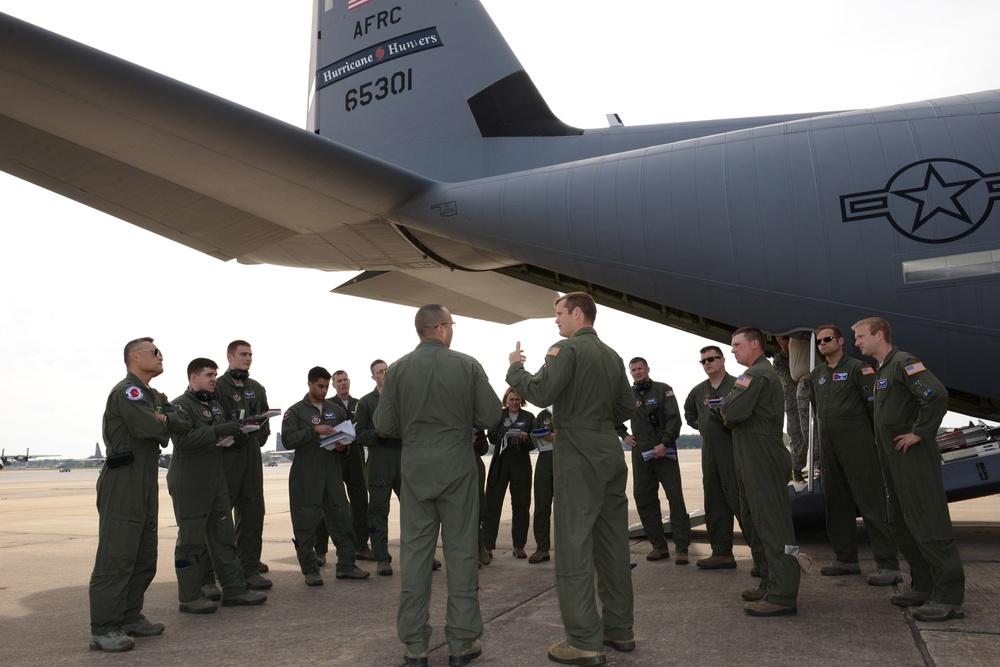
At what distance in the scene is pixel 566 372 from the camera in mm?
3883

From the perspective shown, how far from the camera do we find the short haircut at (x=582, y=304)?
4145 mm

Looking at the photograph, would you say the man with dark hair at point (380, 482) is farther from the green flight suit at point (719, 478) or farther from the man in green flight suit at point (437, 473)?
the green flight suit at point (719, 478)

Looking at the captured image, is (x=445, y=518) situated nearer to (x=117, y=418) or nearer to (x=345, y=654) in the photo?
(x=345, y=654)

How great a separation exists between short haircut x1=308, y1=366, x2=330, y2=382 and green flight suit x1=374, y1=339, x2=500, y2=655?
2407 millimetres

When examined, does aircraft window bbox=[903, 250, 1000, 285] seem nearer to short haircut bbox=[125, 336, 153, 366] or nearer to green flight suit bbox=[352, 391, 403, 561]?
green flight suit bbox=[352, 391, 403, 561]

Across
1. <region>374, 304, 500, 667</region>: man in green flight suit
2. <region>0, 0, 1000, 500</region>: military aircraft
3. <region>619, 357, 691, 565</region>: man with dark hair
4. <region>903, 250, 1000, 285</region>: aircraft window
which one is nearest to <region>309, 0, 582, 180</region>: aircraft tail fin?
<region>0, 0, 1000, 500</region>: military aircraft

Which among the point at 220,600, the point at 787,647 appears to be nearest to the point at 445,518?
the point at 787,647

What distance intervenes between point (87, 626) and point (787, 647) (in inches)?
159

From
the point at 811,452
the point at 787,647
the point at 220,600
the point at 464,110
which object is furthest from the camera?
the point at 464,110

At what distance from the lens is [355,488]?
686 centimetres

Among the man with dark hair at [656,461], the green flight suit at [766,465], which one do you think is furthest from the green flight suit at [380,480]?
the green flight suit at [766,465]

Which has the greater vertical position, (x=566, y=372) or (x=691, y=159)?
(x=691, y=159)

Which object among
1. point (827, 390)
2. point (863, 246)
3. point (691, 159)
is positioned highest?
point (691, 159)

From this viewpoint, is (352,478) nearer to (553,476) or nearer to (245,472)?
(245,472)
